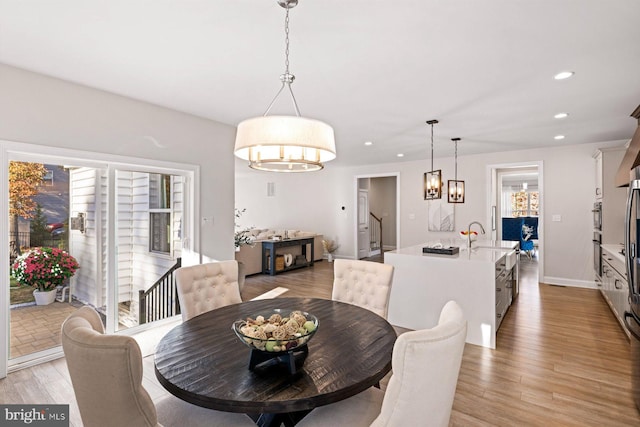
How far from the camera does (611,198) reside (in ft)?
15.2

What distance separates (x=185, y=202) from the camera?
157 inches

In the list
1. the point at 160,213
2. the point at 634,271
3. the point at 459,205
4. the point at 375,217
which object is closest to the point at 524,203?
the point at 375,217

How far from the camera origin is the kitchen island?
3184 mm

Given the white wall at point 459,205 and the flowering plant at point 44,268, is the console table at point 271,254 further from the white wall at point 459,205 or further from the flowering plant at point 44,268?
the flowering plant at point 44,268

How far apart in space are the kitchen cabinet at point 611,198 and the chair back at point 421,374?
5078mm

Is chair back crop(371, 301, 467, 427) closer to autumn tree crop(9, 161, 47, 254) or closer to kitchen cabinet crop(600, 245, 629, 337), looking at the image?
kitchen cabinet crop(600, 245, 629, 337)

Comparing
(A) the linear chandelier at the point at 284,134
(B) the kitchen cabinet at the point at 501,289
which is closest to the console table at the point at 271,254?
(B) the kitchen cabinet at the point at 501,289

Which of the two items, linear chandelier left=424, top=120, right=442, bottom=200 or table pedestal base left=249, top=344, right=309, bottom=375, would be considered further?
linear chandelier left=424, top=120, right=442, bottom=200

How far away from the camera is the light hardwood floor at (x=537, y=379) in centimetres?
212

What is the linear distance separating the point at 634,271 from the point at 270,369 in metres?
2.65

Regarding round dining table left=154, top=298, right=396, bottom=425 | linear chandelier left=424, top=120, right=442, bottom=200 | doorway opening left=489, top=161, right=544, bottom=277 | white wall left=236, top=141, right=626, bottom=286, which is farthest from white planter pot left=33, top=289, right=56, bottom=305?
doorway opening left=489, top=161, right=544, bottom=277

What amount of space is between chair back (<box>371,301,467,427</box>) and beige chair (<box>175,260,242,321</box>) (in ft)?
5.34

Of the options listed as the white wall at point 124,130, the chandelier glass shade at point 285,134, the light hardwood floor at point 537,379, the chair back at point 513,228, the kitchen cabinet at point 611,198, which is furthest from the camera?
the chair back at point 513,228

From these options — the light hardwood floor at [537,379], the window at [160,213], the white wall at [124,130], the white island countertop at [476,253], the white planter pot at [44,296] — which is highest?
the white wall at [124,130]
